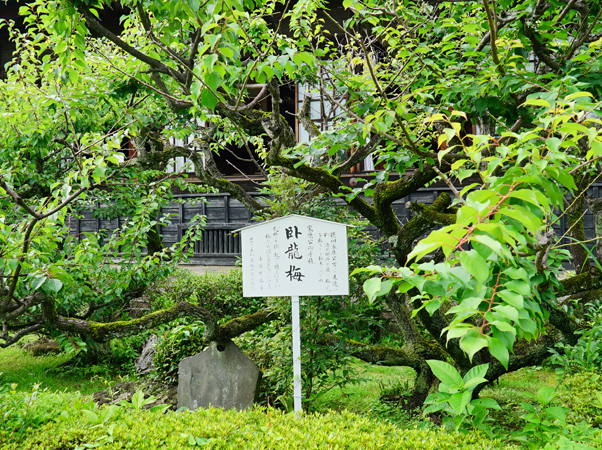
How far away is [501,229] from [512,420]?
10.6ft

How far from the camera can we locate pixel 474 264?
1414 millimetres

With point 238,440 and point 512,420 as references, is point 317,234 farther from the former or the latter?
point 512,420

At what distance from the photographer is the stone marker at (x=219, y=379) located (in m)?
4.80

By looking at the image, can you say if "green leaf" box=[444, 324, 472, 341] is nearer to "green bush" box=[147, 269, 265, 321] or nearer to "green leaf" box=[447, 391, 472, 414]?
"green leaf" box=[447, 391, 472, 414]

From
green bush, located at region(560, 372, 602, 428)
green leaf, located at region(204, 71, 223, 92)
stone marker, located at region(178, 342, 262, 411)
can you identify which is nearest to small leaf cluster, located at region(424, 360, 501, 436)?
green bush, located at region(560, 372, 602, 428)

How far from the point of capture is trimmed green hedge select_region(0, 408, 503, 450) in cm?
245

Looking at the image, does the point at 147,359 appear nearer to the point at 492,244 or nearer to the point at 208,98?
the point at 208,98

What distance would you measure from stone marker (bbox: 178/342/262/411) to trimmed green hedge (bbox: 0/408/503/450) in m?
1.91

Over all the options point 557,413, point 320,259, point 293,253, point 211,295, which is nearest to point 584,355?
point 557,413

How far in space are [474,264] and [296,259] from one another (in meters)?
2.66

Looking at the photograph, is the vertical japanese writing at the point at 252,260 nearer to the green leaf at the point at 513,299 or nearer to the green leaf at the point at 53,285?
the green leaf at the point at 53,285

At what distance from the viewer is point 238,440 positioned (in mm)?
2557

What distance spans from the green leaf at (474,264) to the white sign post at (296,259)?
253 cm

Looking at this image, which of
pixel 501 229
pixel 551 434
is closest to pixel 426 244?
pixel 501 229
